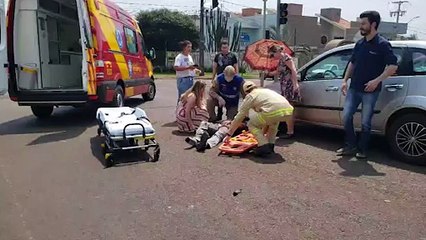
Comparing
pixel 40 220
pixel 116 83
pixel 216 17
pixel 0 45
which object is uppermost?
pixel 216 17

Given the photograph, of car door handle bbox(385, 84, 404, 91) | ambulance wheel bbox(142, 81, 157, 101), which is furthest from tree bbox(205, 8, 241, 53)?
car door handle bbox(385, 84, 404, 91)

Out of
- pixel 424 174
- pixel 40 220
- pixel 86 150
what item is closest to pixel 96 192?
pixel 40 220

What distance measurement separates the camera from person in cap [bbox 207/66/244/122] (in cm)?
794

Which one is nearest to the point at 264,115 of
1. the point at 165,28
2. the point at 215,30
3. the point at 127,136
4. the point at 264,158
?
the point at 264,158

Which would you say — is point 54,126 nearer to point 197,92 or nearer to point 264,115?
point 197,92

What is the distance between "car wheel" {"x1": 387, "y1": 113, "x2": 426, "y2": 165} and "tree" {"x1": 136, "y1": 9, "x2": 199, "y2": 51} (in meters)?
33.5

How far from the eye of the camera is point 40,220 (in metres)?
3.98

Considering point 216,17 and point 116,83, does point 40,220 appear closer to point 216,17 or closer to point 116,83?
point 116,83

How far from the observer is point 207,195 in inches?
183

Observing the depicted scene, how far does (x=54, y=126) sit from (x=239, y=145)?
4.33 meters

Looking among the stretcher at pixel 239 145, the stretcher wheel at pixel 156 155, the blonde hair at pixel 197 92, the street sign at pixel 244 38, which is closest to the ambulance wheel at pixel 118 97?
the blonde hair at pixel 197 92

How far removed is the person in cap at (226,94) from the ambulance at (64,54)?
2165 mm

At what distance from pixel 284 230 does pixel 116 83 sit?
641 centimetres

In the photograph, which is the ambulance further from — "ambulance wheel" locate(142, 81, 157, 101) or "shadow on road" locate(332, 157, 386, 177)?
"shadow on road" locate(332, 157, 386, 177)
